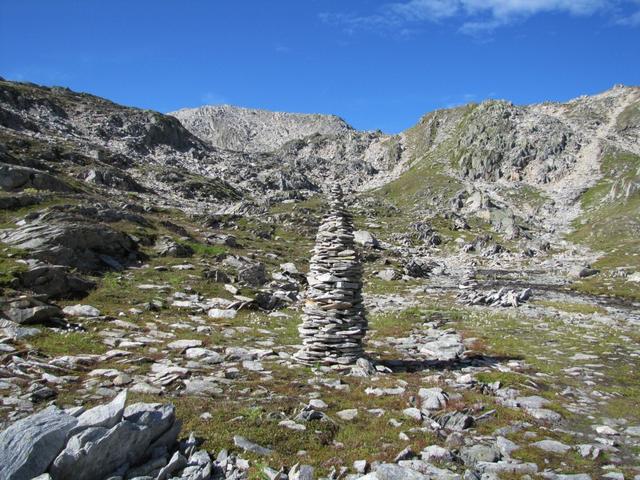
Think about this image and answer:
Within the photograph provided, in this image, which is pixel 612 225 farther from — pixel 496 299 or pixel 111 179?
pixel 111 179

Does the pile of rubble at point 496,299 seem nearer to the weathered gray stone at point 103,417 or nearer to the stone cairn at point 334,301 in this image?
the stone cairn at point 334,301

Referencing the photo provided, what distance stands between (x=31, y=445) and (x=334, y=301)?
11.4m

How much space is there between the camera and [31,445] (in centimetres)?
716

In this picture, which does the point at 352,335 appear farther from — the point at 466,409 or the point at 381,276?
the point at 381,276

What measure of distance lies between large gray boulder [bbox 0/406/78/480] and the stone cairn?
32.3ft

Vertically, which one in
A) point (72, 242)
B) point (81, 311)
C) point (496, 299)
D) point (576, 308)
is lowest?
point (576, 308)

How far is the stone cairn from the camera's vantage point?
16891 millimetres

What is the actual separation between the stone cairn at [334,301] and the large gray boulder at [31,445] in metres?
9.84

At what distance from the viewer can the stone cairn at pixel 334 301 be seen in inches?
665

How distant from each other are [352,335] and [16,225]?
81.7ft

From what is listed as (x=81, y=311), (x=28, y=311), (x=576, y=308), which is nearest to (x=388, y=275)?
(x=576, y=308)

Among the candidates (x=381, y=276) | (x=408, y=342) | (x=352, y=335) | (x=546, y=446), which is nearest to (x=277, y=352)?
(x=352, y=335)

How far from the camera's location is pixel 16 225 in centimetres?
3039

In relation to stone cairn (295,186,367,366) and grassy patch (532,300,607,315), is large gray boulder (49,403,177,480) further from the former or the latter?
grassy patch (532,300,607,315)
